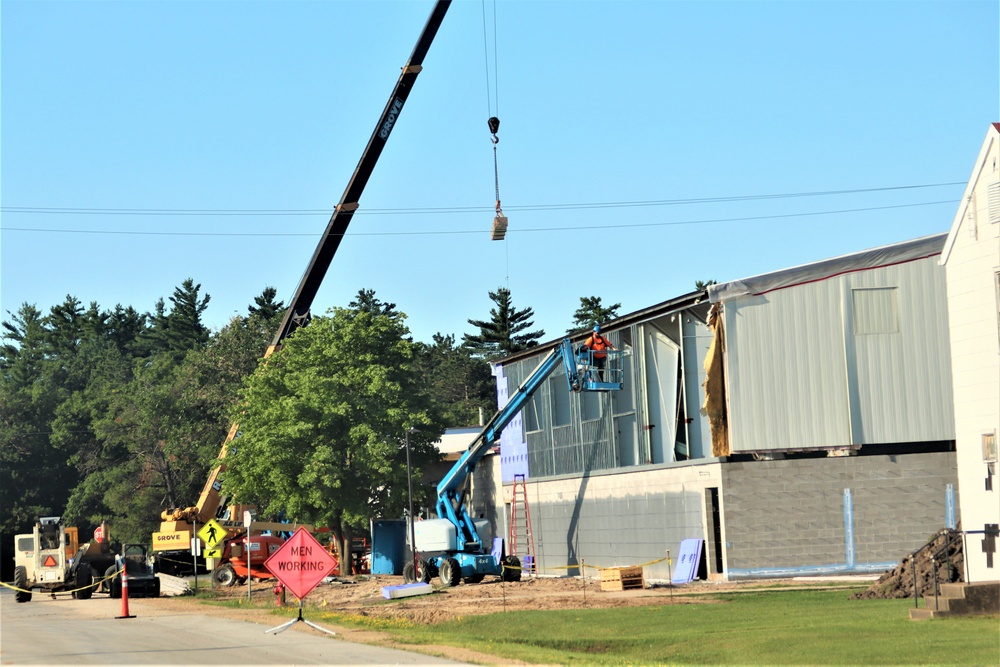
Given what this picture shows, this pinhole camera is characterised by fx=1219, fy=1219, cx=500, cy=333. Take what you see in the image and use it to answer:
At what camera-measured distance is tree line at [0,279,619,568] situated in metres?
52.0

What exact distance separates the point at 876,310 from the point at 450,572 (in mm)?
15017

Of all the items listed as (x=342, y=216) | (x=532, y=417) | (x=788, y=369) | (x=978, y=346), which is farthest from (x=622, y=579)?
(x=342, y=216)

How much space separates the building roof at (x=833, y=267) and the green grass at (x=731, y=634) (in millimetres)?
10190

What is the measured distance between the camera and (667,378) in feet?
127

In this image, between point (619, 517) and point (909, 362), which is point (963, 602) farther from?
point (619, 517)

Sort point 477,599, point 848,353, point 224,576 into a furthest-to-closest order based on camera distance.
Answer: point 224,576 < point 848,353 < point 477,599

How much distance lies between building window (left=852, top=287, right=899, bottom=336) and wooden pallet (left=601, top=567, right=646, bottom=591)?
9.37 metres

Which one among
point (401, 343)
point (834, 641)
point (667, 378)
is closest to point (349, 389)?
point (401, 343)

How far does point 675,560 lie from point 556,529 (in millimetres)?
9550

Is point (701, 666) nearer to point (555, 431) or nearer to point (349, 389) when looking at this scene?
point (555, 431)

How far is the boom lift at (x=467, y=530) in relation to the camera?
38406 mm

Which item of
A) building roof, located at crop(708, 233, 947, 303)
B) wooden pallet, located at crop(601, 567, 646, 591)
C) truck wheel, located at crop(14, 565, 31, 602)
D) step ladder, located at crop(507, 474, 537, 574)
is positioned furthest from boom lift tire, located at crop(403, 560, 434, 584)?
truck wheel, located at crop(14, 565, 31, 602)

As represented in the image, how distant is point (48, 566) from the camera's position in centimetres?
4216

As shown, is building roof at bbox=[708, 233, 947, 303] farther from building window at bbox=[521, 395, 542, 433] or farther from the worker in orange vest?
building window at bbox=[521, 395, 542, 433]
